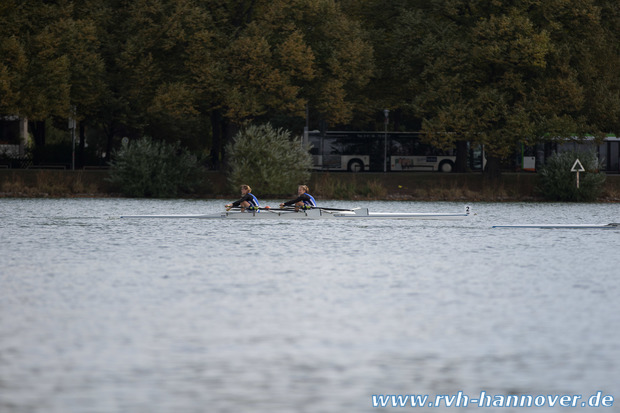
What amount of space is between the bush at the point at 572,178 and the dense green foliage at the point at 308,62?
1.57m

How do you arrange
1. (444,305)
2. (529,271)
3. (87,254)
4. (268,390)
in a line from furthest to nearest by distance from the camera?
1. (87,254)
2. (529,271)
3. (444,305)
4. (268,390)

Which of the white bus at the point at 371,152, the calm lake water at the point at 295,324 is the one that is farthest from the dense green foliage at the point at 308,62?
the calm lake water at the point at 295,324

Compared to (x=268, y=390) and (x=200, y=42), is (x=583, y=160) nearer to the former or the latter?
(x=200, y=42)

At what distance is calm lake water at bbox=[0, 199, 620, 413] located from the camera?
10.3 metres

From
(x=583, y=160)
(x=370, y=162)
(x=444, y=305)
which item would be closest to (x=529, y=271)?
(x=444, y=305)

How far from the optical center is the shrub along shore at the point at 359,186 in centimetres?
5681

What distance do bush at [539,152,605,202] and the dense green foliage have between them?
5.14ft

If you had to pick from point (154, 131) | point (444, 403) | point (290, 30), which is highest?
point (290, 30)

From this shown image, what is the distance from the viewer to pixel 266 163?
54562 mm

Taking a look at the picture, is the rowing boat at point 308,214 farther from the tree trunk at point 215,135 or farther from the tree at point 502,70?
the tree trunk at point 215,135

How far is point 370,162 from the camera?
74750 millimetres

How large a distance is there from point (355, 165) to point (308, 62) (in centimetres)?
1734

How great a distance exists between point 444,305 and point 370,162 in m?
59.1

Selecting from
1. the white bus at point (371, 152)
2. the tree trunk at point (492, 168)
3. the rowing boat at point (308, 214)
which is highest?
the white bus at point (371, 152)
